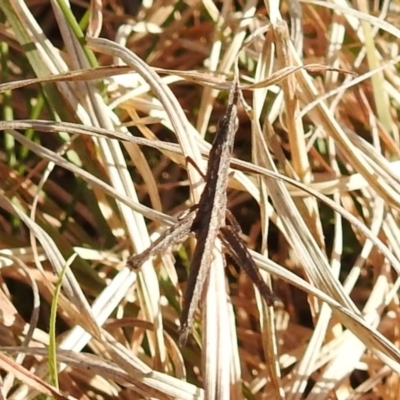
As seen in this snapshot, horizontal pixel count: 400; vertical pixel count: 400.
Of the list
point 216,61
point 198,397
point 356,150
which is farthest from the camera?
point 216,61

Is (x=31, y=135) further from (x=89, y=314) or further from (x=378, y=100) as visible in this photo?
(x=378, y=100)

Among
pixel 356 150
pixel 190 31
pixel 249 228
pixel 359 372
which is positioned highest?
pixel 190 31

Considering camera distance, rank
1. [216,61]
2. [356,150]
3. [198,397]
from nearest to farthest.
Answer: [198,397] → [356,150] → [216,61]

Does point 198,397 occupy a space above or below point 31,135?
below

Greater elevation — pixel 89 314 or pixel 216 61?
pixel 216 61

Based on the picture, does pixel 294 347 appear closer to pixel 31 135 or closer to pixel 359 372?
pixel 359 372

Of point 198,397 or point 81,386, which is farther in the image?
point 81,386

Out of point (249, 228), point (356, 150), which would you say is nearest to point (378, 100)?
point (356, 150)

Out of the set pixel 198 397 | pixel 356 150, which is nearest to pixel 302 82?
pixel 356 150

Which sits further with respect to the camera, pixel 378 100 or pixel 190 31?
pixel 190 31
